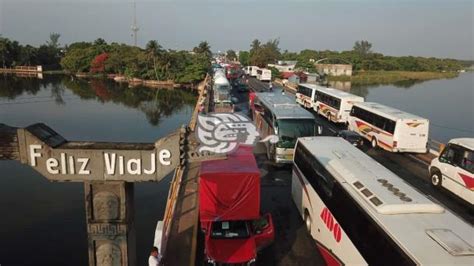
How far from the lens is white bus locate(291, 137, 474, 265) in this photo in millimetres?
6234

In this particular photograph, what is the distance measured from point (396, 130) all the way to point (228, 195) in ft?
45.1

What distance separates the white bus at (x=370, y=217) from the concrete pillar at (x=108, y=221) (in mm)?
4725

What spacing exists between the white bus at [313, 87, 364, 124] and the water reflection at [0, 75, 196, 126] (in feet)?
64.9

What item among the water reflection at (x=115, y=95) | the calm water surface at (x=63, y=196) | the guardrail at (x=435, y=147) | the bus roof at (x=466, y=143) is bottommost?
the calm water surface at (x=63, y=196)

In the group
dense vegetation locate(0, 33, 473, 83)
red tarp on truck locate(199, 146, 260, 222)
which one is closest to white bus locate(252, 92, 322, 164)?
red tarp on truck locate(199, 146, 260, 222)

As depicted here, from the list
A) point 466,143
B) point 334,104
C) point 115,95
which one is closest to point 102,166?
point 466,143

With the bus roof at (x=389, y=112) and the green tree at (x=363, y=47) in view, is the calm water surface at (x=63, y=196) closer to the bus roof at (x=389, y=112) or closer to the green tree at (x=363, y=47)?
the bus roof at (x=389, y=112)

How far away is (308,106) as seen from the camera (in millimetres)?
39562

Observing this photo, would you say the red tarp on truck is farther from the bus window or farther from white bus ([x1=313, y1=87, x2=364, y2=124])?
white bus ([x1=313, y1=87, x2=364, y2=124])

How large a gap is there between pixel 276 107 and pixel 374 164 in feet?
38.6

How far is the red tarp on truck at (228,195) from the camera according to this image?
11.1 metres

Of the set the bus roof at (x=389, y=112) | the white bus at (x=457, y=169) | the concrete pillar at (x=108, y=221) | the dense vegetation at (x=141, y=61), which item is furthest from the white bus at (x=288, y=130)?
the dense vegetation at (x=141, y=61)

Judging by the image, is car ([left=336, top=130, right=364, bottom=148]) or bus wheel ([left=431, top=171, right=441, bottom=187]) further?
car ([left=336, top=130, right=364, bottom=148])

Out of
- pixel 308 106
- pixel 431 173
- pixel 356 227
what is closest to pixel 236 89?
pixel 308 106
